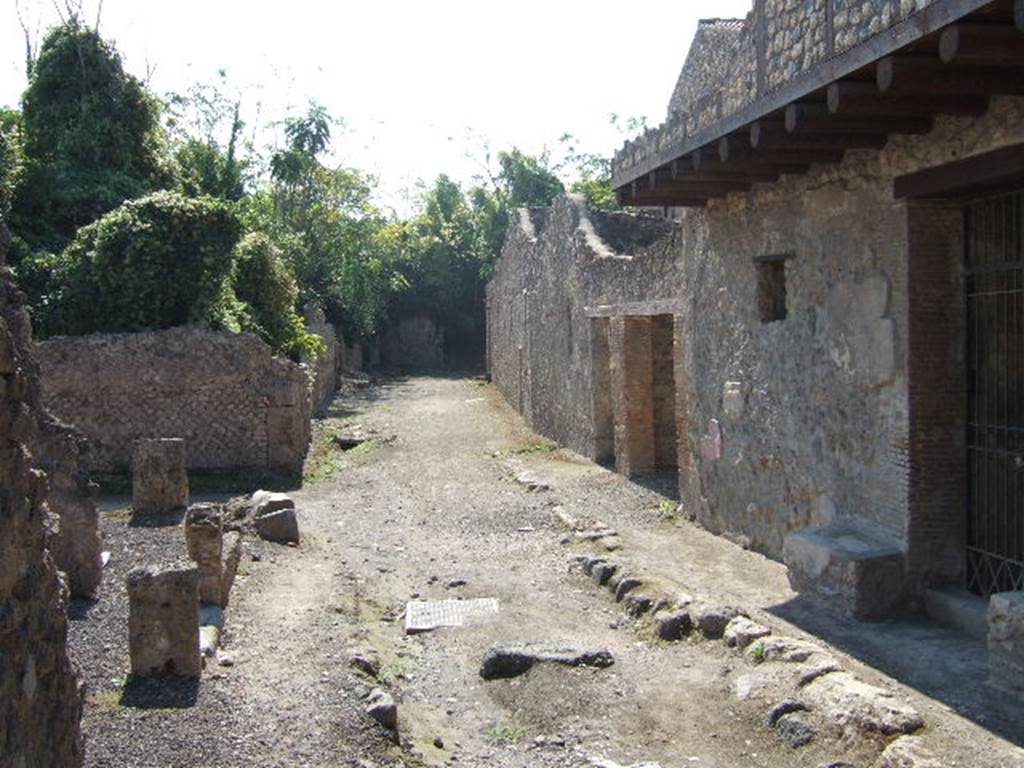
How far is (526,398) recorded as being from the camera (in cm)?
2228

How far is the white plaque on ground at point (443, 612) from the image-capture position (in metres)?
8.45

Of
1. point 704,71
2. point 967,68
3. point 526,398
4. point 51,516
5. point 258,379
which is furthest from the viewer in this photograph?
point 526,398

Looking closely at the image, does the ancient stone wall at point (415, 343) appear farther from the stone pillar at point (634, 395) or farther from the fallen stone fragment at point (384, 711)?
the fallen stone fragment at point (384, 711)

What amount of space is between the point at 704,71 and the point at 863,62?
15877 millimetres

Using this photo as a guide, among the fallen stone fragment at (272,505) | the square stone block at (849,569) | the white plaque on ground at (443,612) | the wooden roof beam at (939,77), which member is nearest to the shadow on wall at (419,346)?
the fallen stone fragment at (272,505)

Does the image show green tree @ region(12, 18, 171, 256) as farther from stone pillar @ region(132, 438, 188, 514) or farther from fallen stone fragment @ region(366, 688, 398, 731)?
fallen stone fragment @ region(366, 688, 398, 731)

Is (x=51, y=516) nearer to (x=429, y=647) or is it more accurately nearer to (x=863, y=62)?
(x=429, y=647)

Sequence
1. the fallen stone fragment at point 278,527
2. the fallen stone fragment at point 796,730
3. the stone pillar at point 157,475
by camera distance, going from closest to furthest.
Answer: the fallen stone fragment at point 796,730 → the fallen stone fragment at point 278,527 → the stone pillar at point 157,475

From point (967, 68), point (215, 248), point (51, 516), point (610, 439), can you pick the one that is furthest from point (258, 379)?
point (967, 68)

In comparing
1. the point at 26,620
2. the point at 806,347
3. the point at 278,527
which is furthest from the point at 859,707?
the point at 278,527

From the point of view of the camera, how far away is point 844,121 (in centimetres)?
680

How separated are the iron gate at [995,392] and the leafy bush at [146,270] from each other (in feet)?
38.5

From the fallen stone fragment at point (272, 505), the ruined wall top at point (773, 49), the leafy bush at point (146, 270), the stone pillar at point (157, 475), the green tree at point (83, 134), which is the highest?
the green tree at point (83, 134)

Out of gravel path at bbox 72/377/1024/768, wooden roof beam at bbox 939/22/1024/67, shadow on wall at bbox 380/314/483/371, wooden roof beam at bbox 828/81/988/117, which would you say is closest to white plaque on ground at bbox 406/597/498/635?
gravel path at bbox 72/377/1024/768
